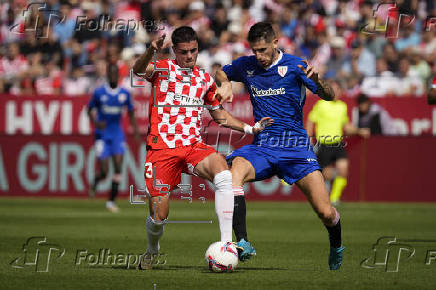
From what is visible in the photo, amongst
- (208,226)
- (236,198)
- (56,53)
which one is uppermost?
(56,53)

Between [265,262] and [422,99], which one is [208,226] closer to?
[265,262]

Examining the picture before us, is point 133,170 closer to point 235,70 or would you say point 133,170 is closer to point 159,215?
point 235,70

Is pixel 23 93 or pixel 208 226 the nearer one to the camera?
pixel 208 226

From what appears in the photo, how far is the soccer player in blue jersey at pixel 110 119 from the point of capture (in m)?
17.0

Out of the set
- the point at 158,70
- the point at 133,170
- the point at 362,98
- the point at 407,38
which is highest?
the point at 407,38

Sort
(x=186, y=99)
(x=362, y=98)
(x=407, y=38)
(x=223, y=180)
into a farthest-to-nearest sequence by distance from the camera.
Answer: (x=407, y=38), (x=362, y=98), (x=186, y=99), (x=223, y=180)

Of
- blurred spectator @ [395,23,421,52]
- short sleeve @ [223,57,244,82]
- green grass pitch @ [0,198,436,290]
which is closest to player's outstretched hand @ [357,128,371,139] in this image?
green grass pitch @ [0,198,436,290]

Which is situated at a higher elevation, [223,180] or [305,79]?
[305,79]

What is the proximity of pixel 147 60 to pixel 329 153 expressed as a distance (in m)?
10.7

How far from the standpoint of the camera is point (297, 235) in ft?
40.8

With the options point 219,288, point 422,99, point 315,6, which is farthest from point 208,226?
point 315,6

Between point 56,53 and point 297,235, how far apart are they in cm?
1171

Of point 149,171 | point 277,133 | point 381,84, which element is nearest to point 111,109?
point 381,84

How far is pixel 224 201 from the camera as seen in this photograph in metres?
8.18
